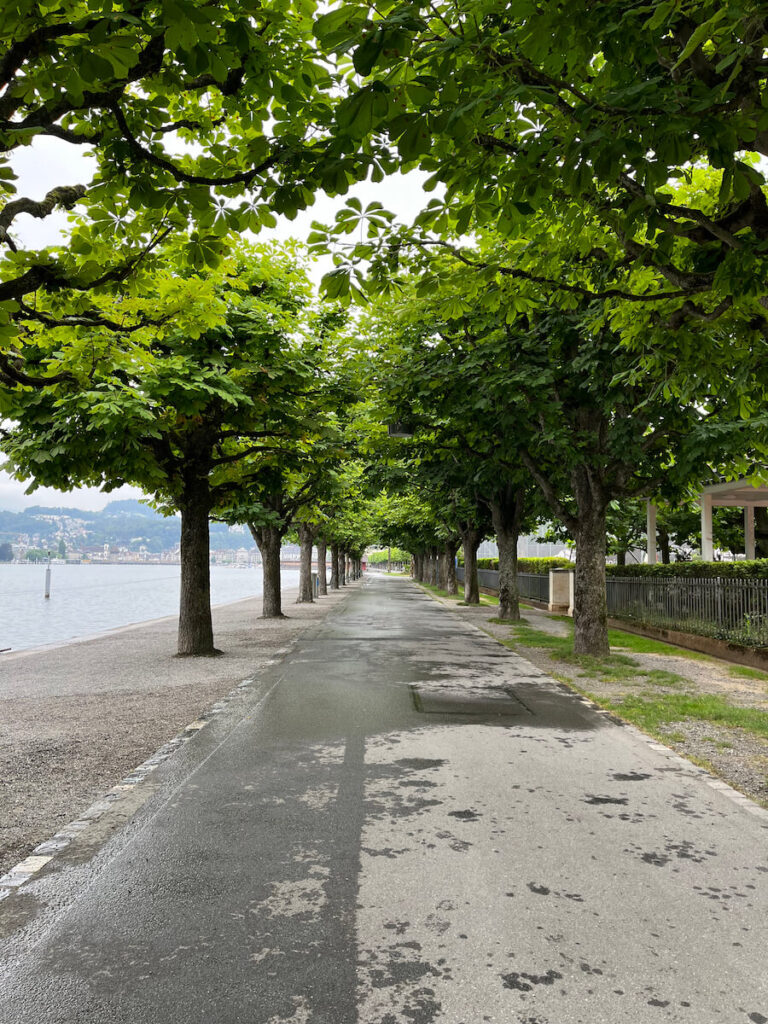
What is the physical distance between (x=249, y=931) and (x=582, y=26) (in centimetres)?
463

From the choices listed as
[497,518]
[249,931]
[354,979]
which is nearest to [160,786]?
[249,931]

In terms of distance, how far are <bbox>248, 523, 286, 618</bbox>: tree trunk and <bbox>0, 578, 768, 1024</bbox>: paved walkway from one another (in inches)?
648

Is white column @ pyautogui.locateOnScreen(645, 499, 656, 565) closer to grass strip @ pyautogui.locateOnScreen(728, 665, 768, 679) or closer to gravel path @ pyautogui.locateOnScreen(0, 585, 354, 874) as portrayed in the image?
grass strip @ pyautogui.locateOnScreen(728, 665, 768, 679)

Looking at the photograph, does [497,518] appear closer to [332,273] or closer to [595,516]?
[595,516]


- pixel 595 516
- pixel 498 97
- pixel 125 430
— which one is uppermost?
pixel 498 97

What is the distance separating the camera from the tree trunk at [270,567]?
895 inches

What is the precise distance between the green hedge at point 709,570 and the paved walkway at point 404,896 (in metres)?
8.95

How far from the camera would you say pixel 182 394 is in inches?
383

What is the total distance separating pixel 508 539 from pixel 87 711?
50.8 feet

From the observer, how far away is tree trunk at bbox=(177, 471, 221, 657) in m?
13.6

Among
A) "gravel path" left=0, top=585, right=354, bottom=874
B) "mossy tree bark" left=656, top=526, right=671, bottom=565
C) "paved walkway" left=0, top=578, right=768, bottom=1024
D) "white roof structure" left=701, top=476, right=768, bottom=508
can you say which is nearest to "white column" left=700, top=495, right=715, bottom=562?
"white roof structure" left=701, top=476, right=768, bottom=508

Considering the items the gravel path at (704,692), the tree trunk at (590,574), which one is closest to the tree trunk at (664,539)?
the gravel path at (704,692)

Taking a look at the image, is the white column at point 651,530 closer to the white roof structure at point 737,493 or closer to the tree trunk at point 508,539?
the white roof structure at point 737,493

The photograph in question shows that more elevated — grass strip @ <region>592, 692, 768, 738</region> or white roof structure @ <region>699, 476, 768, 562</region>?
white roof structure @ <region>699, 476, 768, 562</region>
